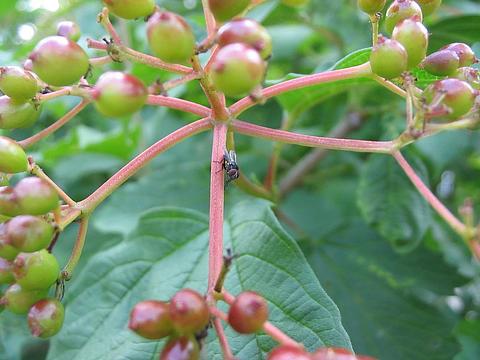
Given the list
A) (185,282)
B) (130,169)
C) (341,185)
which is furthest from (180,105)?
(341,185)

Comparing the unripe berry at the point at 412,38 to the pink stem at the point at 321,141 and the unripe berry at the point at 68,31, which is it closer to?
the pink stem at the point at 321,141

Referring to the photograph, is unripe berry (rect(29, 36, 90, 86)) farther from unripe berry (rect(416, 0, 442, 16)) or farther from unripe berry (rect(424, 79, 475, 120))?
unripe berry (rect(416, 0, 442, 16))

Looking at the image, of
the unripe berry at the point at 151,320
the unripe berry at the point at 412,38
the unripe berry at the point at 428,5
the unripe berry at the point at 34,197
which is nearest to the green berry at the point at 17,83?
the unripe berry at the point at 34,197

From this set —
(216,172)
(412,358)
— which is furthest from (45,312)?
(412,358)

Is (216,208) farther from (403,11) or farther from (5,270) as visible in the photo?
(403,11)

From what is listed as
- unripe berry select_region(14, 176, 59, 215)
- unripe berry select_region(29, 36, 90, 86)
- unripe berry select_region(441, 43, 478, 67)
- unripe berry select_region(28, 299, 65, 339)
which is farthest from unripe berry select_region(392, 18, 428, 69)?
unripe berry select_region(28, 299, 65, 339)

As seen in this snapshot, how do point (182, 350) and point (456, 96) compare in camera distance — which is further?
point (456, 96)

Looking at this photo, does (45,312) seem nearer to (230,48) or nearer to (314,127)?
(230,48)
